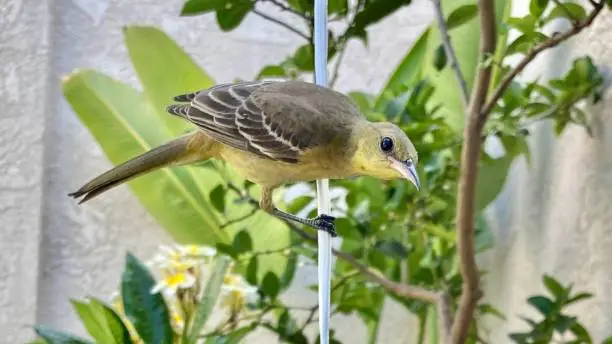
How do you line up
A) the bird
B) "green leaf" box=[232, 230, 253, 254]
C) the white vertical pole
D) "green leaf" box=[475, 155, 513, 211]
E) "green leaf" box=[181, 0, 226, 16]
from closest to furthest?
1. the white vertical pole
2. the bird
3. "green leaf" box=[181, 0, 226, 16]
4. "green leaf" box=[232, 230, 253, 254]
5. "green leaf" box=[475, 155, 513, 211]

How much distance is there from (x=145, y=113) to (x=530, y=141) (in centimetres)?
55

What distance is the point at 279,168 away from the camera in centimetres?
46

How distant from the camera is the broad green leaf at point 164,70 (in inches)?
35.6

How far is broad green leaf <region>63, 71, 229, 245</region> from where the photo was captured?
0.91m

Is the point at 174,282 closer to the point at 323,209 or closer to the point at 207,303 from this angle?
the point at 207,303

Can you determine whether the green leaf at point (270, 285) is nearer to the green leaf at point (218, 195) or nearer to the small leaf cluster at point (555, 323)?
the green leaf at point (218, 195)

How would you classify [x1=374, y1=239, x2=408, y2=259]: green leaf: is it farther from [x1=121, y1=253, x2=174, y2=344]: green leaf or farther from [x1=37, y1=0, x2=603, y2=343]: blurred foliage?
[x1=121, y1=253, x2=174, y2=344]: green leaf

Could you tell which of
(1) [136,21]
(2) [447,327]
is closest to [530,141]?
(2) [447,327]

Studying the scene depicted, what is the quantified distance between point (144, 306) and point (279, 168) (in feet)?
0.76

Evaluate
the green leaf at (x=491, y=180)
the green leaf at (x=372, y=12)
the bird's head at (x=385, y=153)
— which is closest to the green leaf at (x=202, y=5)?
the green leaf at (x=372, y=12)

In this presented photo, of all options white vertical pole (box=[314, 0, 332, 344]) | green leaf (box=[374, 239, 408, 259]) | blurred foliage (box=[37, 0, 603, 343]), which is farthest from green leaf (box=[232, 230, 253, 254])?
white vertical pole (box=[314, 0, 332, 344])

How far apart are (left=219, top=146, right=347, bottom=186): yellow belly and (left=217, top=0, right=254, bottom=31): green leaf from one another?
15 centimetres

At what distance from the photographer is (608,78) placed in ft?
2.31

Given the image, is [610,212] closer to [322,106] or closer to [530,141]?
[530,141]
